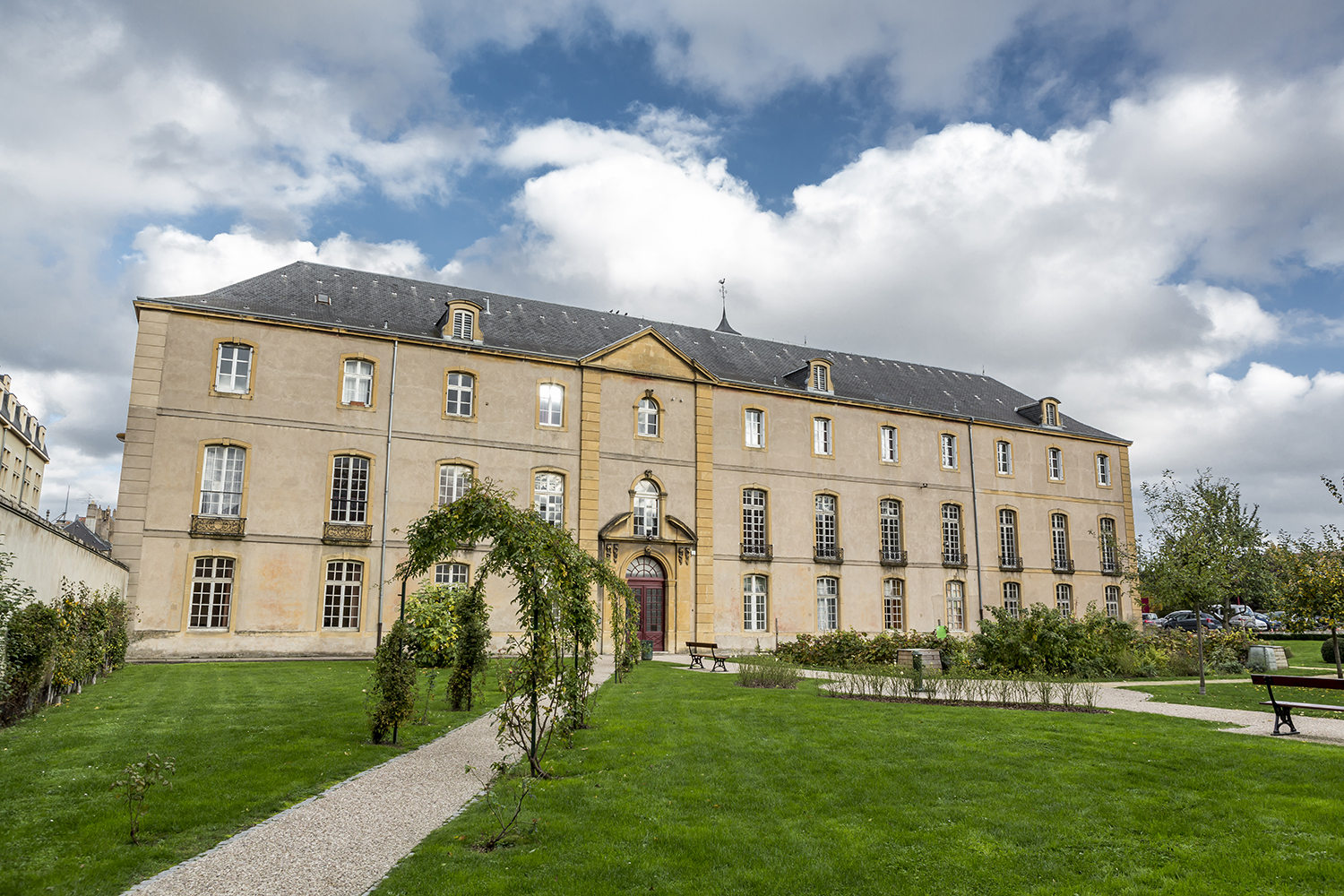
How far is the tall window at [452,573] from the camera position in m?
24.8

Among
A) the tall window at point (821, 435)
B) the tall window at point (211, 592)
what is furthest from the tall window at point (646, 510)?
the tall window at point (211, 592)

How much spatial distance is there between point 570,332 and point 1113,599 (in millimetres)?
A: 26780

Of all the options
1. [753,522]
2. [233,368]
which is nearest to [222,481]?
[233,368]

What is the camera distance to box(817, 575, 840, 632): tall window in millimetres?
30344

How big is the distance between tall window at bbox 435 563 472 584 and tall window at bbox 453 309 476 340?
23.4 ft

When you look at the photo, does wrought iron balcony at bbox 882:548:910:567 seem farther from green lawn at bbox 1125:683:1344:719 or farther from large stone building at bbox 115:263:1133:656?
green lawn at bbox 1125:683:1344:719

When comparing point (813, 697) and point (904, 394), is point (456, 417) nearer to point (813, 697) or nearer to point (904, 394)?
point (813, 697)

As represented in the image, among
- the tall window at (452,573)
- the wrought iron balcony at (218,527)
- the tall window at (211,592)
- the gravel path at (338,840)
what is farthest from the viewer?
the tall window at (452,573)

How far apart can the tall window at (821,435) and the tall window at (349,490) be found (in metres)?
16.0

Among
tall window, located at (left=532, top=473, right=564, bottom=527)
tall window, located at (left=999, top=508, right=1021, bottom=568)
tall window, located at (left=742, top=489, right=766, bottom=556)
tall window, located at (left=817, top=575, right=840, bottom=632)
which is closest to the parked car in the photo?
tall window, located at (left=999, top=508, right=1021, bottom=568)

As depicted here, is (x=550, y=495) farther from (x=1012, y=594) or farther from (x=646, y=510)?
(x=1012, y=594)

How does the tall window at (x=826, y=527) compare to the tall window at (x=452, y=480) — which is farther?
the tall window at (x=826, y=527)

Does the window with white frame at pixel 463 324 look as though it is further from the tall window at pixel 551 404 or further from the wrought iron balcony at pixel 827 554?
the wrought iron balcony at pixel 827 554

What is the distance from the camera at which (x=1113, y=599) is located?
121 feet
